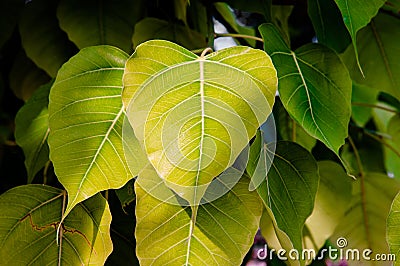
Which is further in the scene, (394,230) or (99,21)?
(99,21)

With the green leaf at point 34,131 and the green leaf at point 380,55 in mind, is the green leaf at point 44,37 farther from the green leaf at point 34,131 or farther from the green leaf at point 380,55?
the green leaf at point 380,55

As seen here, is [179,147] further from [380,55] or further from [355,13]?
[380,55]

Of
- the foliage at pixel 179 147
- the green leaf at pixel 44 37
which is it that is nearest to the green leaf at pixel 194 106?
the foliage at pixel 179 147

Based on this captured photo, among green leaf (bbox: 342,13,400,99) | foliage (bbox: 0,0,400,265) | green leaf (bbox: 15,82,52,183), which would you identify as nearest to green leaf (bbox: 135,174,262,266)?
foliage (bbox: 0,0,400,265)

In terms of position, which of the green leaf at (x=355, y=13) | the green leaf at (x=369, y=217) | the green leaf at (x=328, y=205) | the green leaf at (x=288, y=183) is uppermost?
the green leaf at (x=355, y=13)

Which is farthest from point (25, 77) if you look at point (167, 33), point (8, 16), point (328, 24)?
point (328, 24)

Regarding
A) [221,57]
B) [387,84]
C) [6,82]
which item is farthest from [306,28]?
[221,57]
